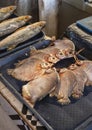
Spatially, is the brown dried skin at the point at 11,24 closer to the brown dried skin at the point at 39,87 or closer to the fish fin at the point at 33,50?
the fish fin at the point at 33,50

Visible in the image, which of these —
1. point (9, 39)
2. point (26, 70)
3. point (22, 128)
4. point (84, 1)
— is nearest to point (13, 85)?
point (26, 70)

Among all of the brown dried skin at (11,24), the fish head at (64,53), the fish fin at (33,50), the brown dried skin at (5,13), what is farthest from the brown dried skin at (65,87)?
the brown dried skin at (5,13)

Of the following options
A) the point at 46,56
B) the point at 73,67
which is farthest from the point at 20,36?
the point at 73,67

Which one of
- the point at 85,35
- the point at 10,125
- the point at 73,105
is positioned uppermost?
the point at 85,35

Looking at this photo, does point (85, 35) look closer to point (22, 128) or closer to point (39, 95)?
point (39, 95)

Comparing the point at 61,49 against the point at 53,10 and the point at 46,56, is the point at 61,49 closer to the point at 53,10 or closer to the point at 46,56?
the point at 46,56

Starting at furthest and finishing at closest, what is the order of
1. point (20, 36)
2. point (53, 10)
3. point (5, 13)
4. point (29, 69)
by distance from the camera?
1. point (53, 10)
2. point (5, 13)
3. point (20, 36)
4. point (29, 69)

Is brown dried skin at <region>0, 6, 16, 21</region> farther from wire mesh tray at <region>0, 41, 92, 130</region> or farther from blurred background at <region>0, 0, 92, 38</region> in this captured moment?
Result: wire mesh tray at <region>0, 41, 92, 130</region>
